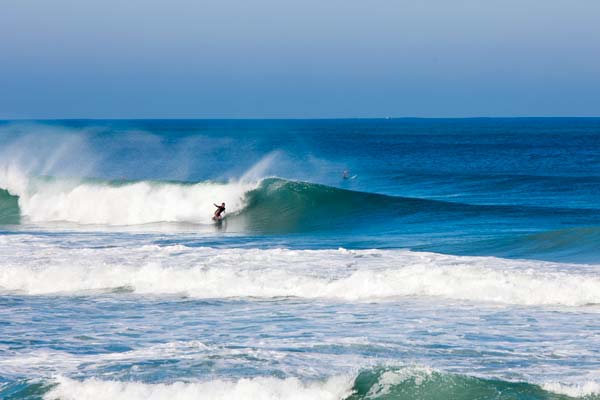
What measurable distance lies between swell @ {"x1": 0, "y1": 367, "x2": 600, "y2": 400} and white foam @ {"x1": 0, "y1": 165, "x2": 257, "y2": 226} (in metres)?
18.9

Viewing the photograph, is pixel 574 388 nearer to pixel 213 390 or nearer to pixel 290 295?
pixel 213 390

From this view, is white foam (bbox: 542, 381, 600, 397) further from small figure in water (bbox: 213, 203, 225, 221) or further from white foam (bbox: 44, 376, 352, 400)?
small figure in water (bbox: 213, 203, 225, 221)

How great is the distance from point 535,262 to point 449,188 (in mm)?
22357

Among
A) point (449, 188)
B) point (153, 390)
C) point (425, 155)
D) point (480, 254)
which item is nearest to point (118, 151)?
point (425, 155)

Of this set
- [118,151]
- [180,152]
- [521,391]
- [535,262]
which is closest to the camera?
[521,391]

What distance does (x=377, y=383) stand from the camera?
949 centimetres

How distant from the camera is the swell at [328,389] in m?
9.13

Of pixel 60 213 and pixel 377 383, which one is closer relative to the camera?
pixel 377 383

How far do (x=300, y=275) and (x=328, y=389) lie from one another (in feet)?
21.8

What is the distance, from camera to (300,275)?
52.1 feet

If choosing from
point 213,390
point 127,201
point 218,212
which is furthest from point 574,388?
point 127,201

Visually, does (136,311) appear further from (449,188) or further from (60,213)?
(449,188)

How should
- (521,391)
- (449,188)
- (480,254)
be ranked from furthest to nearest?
(449,188)
(480,254)
(521,391)

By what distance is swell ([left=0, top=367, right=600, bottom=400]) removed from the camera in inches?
360
